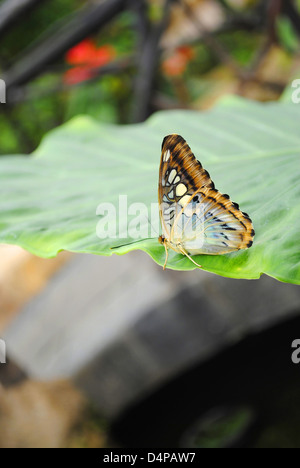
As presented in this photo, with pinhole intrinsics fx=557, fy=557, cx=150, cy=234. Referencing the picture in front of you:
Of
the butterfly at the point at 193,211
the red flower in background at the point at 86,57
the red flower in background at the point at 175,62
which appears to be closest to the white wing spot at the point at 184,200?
the butterfly at the point at 193,211

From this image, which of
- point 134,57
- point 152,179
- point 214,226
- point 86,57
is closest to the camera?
point 214,226

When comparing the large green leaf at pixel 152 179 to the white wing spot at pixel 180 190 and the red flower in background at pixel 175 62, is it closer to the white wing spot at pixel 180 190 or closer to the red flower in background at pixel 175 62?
the white wing spot at pixel 180 190

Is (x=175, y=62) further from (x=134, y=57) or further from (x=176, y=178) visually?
(x=176, y=178)

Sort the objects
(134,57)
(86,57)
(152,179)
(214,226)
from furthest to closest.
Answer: (86,57), (134,57), (152,179), (214,226)

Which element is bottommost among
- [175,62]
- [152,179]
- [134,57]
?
[152,179]

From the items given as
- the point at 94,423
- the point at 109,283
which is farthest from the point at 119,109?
the point at 94,423

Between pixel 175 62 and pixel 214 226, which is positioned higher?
pixel 175 62

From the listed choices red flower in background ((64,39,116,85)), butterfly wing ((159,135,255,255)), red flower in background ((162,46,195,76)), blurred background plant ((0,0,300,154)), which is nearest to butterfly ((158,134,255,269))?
butterfly wing ((159,135,255,255))

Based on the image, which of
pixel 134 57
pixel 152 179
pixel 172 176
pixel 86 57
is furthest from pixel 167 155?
pixel 86 57
